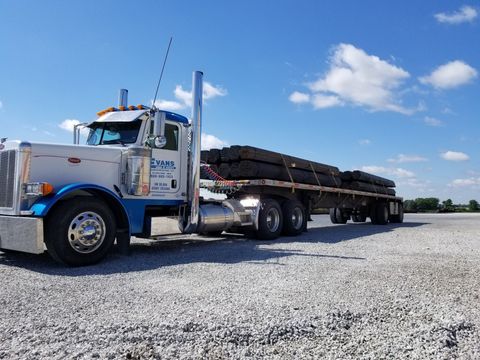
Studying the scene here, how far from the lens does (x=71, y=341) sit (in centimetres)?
315

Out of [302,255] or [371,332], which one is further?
[302,255]

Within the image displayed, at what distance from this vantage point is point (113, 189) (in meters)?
7.47

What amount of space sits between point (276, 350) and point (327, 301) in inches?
51.5

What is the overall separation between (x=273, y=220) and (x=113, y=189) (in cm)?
507

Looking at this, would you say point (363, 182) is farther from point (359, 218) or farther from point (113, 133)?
point (113, 133)

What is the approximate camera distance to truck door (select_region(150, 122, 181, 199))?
8109mm

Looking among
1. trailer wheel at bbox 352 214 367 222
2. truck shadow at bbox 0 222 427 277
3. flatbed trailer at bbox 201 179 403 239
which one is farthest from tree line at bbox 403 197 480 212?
truck shadow at bbox 0 222 427 277

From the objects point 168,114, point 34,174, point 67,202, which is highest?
point 168,114

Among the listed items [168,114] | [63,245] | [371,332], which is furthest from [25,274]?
[371,332]

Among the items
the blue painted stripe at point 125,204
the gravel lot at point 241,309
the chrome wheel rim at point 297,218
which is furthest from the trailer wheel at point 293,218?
the gravel lot at point 241,309

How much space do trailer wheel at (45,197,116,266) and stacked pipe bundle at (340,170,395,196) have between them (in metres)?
12.1

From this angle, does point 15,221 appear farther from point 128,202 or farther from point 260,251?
point 260,251

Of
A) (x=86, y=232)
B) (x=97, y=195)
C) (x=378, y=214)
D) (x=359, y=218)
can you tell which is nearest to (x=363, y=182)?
(x=378, y=214)

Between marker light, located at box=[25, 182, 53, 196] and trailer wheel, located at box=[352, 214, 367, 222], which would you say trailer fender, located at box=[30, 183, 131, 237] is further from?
trailer wheel, located at box=[352, 214, 367, 222]
